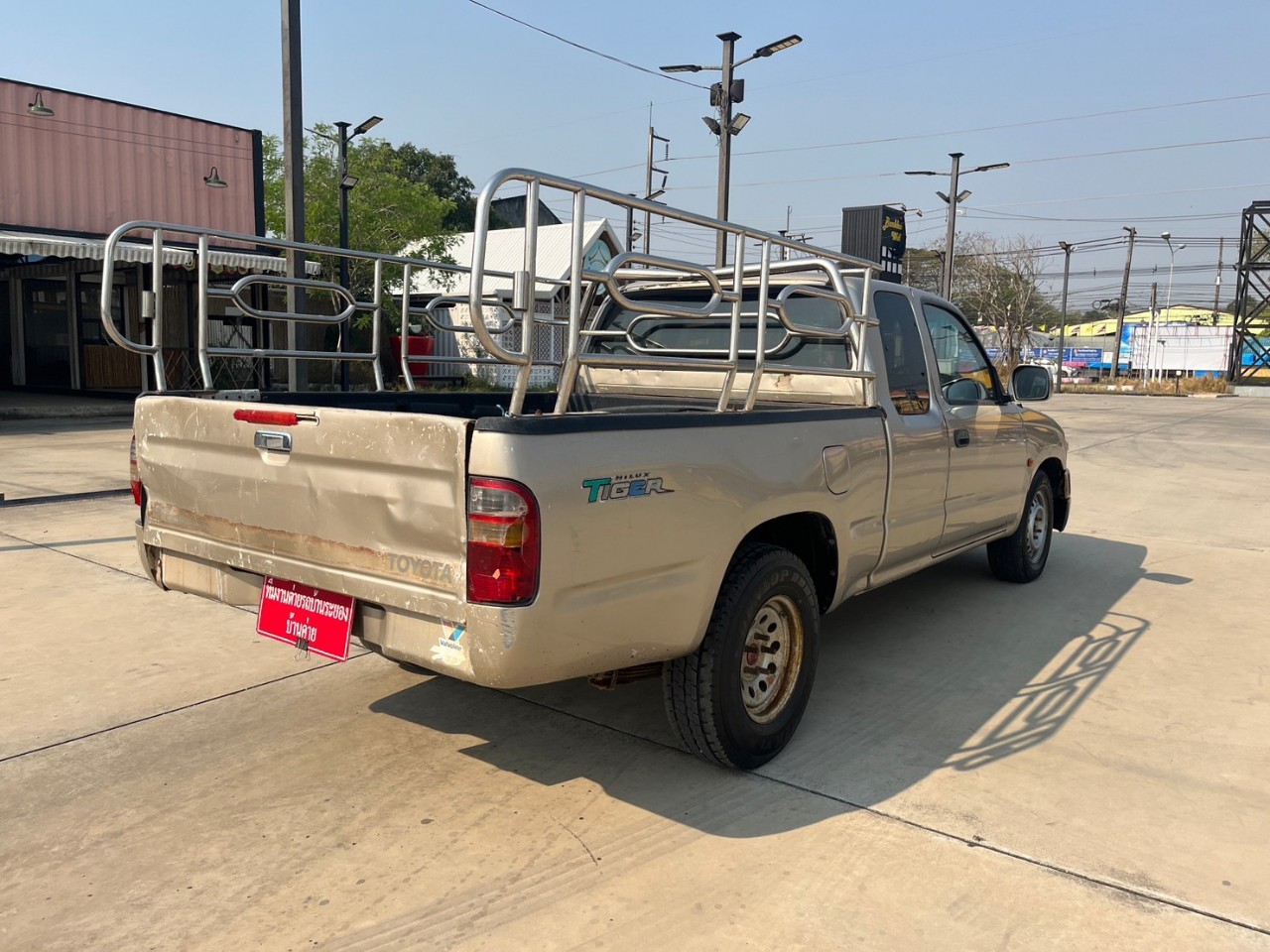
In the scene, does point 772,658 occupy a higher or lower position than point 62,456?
higher

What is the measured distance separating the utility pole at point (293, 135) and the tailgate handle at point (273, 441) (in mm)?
7412

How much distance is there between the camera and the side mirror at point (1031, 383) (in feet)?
19.0

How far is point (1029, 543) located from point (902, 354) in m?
2.32

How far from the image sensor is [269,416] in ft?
10.4

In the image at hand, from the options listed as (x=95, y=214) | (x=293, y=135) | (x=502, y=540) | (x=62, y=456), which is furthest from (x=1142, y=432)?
(x=95, y=214)

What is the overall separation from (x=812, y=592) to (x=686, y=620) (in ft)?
2.65

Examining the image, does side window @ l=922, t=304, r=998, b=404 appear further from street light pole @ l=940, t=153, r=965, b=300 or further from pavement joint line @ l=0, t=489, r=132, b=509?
street light pole @ l=940, t=153, r=965, b=300

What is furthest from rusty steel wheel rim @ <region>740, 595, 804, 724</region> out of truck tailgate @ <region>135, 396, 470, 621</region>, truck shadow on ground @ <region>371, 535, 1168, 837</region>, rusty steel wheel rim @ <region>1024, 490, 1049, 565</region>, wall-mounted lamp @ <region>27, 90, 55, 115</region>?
wall-mounted lamp @ <region>27, 90, 55, 115</region>

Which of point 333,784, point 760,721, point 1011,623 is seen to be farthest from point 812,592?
point 1011,623

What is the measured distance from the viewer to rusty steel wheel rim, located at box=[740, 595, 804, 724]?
3.59m

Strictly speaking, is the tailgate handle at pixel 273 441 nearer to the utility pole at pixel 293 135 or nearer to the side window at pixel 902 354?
the side window at pixel 902 354

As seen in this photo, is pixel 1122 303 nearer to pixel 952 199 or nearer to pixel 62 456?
pixel 952 199

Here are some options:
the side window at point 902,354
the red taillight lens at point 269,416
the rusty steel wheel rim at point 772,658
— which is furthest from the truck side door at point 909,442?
the red taillight lens at point 269,416

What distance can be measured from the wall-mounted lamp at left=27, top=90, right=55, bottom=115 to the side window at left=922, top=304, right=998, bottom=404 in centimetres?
1678
